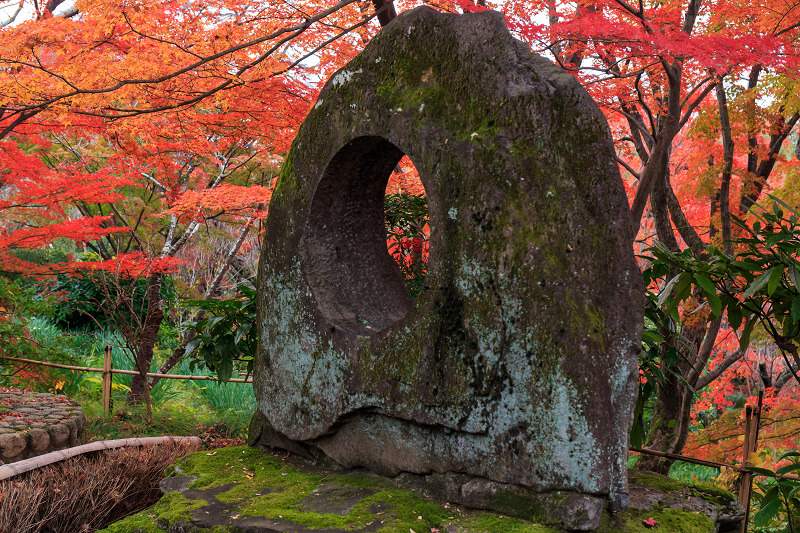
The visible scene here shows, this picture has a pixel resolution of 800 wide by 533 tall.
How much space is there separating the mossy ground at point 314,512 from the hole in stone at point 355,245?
80 cm

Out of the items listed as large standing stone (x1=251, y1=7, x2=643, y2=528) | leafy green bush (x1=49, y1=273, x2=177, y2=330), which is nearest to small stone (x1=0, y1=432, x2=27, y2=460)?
large standing stone (x1=251, y1=7, x2=643, y2=528)

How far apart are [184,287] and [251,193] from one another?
425 centimetres

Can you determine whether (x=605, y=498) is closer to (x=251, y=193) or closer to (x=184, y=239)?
(x=251, y=193)

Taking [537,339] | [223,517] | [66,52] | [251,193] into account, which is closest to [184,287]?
[251,193]

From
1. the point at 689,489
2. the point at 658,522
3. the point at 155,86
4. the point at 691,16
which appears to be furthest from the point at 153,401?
the point at 691,16

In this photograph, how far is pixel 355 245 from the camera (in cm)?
343

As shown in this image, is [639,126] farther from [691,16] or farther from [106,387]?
[106,387]

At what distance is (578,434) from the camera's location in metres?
2.40

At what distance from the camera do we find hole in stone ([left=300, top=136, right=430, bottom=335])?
10.7ft

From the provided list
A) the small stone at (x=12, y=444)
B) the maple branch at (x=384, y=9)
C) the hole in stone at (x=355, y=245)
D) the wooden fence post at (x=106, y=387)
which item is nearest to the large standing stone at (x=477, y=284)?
the hole in stone at (x=355, y=245)

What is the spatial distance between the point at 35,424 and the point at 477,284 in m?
3.99

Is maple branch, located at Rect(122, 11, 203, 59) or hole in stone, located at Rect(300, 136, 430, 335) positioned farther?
maple branch, located at Rect(122, 11, 203, 59)

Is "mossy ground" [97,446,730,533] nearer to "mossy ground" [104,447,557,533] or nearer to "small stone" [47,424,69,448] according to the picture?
"mossy ground" [104,447,557,533]

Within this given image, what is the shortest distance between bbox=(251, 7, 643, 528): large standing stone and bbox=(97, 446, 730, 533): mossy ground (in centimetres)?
14
